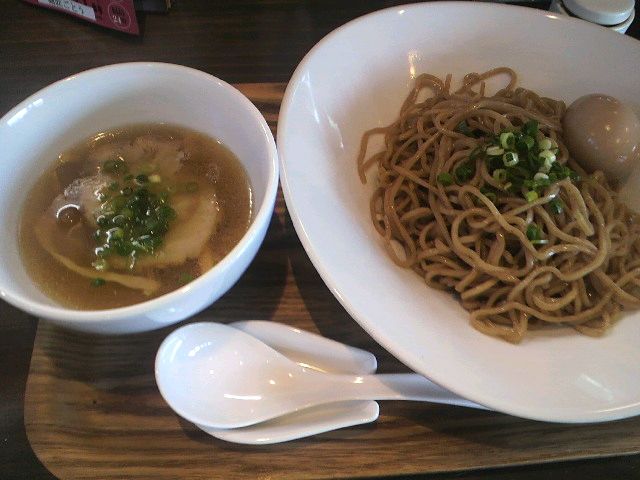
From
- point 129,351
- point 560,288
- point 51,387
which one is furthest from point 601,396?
point 51,387

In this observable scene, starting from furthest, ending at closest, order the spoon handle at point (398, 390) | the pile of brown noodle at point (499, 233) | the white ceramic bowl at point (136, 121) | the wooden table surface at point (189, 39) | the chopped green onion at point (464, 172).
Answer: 1. the wooden table surface at point (189, 39)
2. the chopped green onion at point (464, 172)
3. the pile of brown noodle at point (499, 233)
4. the spoon handle at point (398, 390)
5. the white ceramic bowl at point (136, 121)

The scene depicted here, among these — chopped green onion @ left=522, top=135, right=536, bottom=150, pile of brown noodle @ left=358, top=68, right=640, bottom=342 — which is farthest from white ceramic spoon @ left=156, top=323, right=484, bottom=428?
chopped green onion @ left=522, top=135, right=536, bottom=150

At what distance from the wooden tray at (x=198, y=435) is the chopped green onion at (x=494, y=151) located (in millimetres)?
607

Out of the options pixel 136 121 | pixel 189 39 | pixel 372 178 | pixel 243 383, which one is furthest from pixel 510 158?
pixel 189 39

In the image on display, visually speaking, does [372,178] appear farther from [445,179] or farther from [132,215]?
[132,215]

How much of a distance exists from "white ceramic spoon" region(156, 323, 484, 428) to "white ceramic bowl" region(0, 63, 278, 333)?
0.14 m

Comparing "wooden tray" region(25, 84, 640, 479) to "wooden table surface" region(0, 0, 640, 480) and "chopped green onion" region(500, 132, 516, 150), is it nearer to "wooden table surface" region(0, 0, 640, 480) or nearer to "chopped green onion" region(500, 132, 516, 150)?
"chopped green onion" region(500, 132, 516, 150)

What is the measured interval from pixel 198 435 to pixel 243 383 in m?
0.15

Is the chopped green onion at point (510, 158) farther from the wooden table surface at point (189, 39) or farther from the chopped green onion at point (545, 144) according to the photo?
the wooden table surface at point (189, 39)

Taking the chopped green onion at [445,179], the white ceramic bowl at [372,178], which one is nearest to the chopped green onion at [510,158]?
the chopped green onion at [445,179]

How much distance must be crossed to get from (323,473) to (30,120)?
3.45 feet

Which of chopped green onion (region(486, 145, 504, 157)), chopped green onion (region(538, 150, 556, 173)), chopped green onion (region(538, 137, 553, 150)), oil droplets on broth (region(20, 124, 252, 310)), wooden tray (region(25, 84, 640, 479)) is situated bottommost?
wooden tray (region(25, 84, 640, 479))

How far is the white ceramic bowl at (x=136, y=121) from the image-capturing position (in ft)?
3.43

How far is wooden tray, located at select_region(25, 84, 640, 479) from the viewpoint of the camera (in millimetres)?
1121
